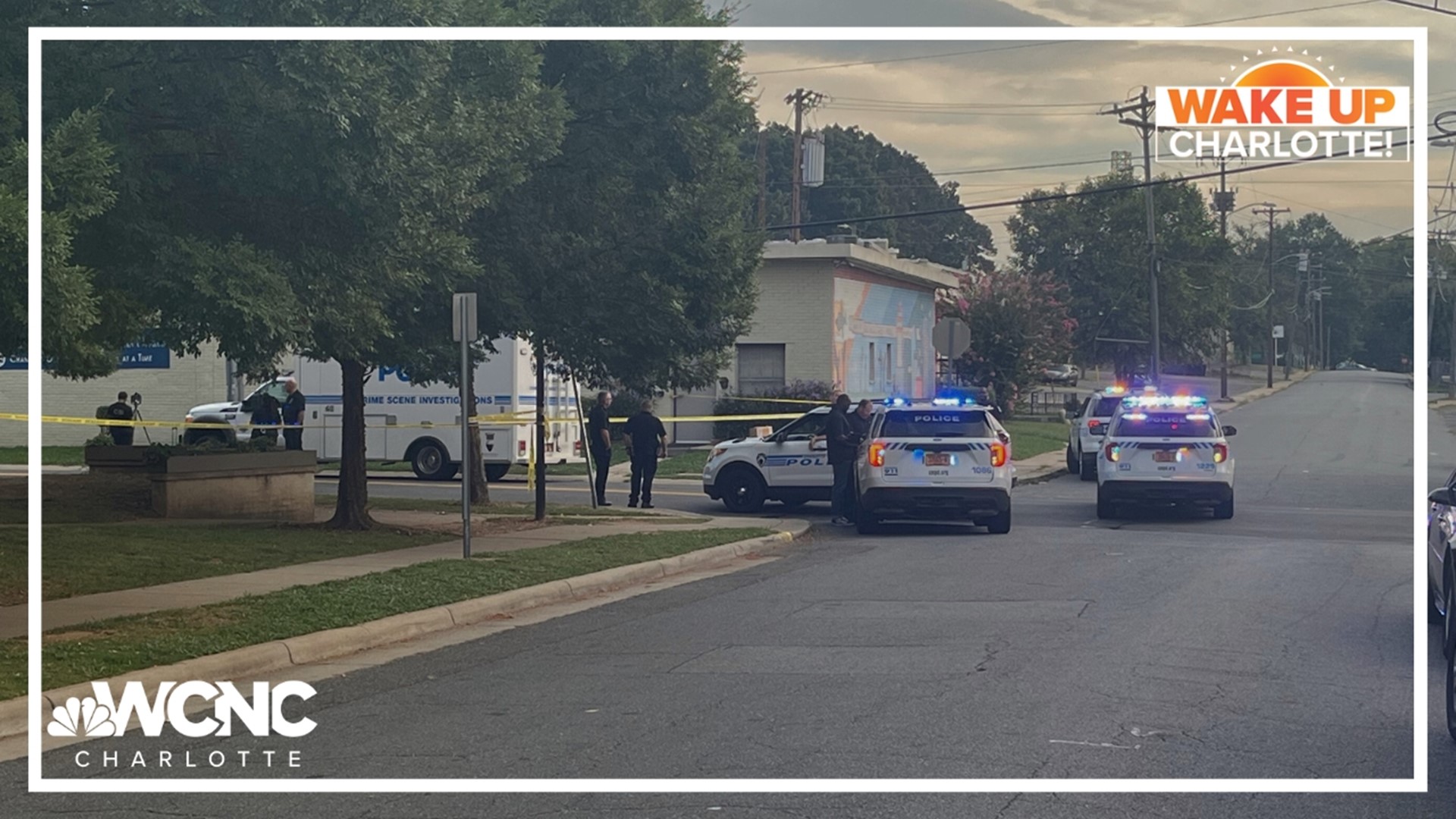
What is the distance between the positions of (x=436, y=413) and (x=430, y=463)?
1.04 meters

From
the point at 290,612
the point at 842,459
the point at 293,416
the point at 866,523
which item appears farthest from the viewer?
the point at 293,416

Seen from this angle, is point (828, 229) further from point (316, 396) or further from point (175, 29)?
point (175, 29)

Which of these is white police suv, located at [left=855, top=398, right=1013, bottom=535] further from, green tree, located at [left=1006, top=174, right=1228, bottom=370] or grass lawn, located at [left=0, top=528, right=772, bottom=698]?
green tree, located at [left=1006, top=174, right=1228, bottom=370]

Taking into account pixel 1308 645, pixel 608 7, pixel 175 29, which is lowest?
pixel 1308 645

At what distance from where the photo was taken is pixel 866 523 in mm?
21703

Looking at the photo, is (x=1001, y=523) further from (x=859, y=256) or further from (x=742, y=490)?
(x=859, y=256)

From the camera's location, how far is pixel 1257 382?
10412 cm

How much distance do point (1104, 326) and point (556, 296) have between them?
6209 centimetres

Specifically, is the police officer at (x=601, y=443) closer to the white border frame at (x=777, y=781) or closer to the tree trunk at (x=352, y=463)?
the tree trunk at (x=352, y=463)

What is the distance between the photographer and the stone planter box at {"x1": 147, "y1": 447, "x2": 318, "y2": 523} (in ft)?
72.6

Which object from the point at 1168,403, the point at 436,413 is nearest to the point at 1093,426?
the point at 1168,403

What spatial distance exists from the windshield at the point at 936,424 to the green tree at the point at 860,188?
51855mm

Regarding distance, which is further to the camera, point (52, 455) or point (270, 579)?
point (52, 455)

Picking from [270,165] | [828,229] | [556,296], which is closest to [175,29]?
[270,165]
